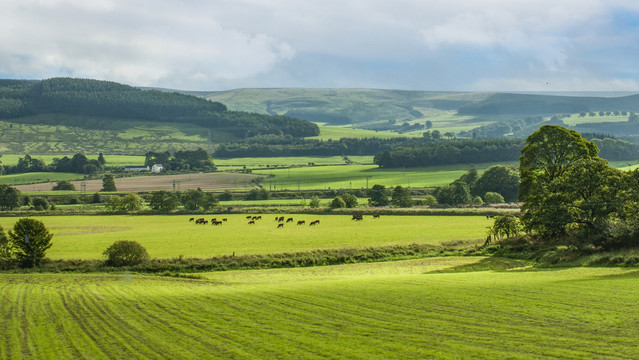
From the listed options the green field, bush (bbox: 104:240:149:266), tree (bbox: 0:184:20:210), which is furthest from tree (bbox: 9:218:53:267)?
the green field

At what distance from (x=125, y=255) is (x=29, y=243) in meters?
8.51

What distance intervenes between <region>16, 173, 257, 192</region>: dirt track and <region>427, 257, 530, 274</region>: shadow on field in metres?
102

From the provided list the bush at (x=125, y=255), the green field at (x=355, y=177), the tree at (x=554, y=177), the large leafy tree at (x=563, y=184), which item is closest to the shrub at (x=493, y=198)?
the green field at (x=355, y=177)

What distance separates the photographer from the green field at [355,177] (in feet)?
Answer: 481

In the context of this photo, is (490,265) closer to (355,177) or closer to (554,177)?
(554,177)

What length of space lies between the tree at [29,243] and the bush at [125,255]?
6.39 metres

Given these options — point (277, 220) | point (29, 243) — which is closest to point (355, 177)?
point (277, 220)

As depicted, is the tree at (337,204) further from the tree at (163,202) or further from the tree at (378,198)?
the tree at (163,202)

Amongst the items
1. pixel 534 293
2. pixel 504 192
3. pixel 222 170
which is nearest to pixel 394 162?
pixel 222 170

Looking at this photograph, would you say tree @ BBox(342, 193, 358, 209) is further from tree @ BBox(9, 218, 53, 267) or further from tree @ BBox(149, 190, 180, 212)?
tree @ BBox(9, 218, 53, 267)

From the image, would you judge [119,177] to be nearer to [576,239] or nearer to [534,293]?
[576,239]

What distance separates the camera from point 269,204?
11419cm

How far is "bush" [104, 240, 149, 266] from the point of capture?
48531 mm

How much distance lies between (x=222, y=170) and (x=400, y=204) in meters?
90.9
